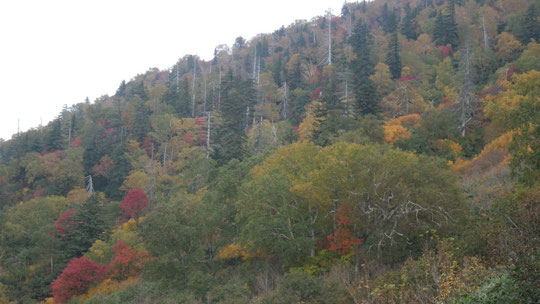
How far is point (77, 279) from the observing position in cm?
2919

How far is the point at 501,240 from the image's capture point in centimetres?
→ 866

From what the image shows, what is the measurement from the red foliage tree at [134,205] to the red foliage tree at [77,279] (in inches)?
526

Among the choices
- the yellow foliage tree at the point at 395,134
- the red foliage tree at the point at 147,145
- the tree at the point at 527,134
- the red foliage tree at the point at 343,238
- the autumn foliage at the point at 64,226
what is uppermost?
the tree at the point at 527,134

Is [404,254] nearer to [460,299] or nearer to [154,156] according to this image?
[460,299]

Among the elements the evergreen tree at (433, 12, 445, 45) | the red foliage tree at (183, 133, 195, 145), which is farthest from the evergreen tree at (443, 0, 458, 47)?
the red foliage tree at (183, 133, 195, 145)

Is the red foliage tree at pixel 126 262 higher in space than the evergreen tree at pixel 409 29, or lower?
lower

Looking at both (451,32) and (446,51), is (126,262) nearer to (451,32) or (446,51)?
(446,51)

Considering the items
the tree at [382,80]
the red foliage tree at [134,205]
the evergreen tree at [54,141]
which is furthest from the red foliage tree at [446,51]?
the evergreen tree at [54,141]

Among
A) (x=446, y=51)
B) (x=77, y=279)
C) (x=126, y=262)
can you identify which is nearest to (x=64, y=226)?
(x=77, y=279)

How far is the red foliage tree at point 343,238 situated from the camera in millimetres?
20156

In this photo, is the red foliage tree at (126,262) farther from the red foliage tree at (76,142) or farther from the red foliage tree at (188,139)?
the red foliage tree at (76,142)

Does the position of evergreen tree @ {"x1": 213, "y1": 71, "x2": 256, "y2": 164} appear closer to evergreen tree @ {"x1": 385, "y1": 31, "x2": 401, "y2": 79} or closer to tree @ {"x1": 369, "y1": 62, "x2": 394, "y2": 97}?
tree @ {"x1": 369, "y1": 62, "x2": 394, "y2": 97}

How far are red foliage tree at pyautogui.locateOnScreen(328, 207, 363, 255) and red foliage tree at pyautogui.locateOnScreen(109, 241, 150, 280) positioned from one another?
16.6 meters

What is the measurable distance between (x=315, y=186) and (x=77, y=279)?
67.1 feet
